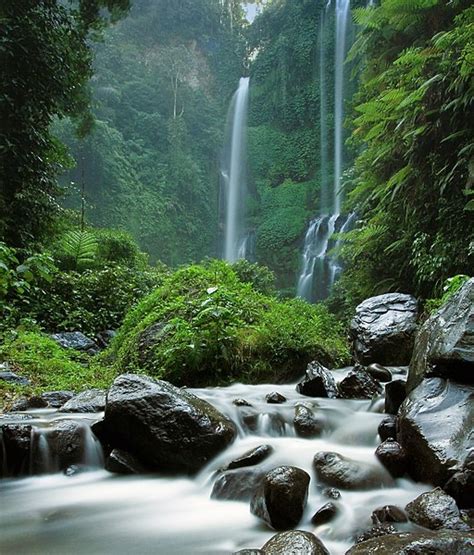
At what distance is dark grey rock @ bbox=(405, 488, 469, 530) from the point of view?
2.28m

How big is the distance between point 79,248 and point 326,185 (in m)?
17.8

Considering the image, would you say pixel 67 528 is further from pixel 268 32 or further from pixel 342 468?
pixel 268 32

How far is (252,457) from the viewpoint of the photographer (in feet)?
10.9

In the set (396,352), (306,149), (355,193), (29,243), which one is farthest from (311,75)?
(396,352)

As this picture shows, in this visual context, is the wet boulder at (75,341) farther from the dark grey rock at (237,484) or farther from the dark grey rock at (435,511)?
the dark grey rock at (435,511)

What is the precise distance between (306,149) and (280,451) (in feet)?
89.8

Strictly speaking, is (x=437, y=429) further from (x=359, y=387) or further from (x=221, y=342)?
(x=221, y=342)

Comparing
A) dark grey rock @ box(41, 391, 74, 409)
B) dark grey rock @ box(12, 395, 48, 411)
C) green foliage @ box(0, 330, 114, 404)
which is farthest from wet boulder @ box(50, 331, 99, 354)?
dark grey rock @ box(12, 395, 48, 411)

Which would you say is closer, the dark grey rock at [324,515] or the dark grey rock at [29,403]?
the dark grey rock at [324,515]

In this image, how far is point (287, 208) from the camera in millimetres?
27703

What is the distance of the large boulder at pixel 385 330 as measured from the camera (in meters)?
→ 6.25

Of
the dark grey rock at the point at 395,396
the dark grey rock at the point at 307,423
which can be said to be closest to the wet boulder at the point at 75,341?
the dark grey rock at the point at 307,423

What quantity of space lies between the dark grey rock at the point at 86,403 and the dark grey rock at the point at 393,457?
7.80ft

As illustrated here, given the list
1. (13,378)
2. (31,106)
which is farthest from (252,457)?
(31,106)
